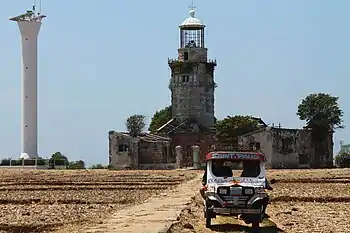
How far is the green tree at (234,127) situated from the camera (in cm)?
9581

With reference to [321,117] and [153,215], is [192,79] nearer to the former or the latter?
[321,117]

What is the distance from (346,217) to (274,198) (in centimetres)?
892

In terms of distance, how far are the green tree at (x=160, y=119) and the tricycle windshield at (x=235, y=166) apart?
286 ft

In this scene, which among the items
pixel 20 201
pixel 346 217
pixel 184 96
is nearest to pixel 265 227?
pixel 346 217

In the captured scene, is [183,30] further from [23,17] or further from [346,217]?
[346,217]

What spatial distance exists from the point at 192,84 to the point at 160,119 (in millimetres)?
9251

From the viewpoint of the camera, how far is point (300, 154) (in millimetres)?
93938

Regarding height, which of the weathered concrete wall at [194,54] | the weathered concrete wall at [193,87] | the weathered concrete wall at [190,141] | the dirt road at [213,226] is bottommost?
the dirt road at [213,226]

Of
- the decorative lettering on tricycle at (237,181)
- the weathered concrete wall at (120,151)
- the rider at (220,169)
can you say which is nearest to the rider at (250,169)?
the rider at (220,169)

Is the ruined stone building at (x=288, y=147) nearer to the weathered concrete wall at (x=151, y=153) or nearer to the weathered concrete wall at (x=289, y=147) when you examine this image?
the weathered concrete wall at (x=289, y=147)

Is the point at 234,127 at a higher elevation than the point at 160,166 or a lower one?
higher

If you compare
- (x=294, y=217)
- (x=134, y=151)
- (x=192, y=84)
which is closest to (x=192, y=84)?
(x=192, y=84)

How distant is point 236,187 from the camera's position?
22.9 meters

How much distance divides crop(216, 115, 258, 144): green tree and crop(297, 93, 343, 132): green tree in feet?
22.3
